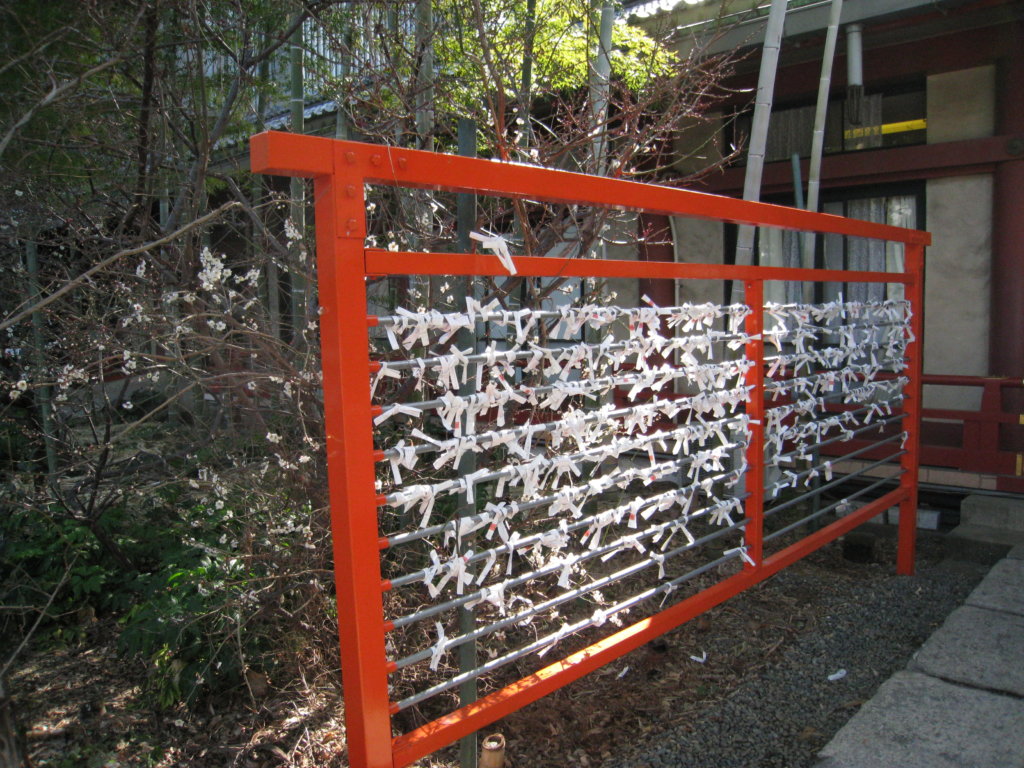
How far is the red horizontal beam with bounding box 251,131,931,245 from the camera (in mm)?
1405

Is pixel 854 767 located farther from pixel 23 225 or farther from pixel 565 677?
pixel 23 225

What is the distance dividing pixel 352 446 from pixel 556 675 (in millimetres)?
971

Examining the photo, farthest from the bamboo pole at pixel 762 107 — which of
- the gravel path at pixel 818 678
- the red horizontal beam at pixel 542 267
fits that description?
the gravel path at pixel 818 678

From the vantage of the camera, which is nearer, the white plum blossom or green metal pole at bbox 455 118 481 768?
green metal pole at bbox 455 118 481 768

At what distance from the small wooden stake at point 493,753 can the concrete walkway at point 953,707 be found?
38.8 inches

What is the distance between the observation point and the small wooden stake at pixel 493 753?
2.52 metres

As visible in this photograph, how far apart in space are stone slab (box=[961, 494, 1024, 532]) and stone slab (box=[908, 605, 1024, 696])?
5.68 feet

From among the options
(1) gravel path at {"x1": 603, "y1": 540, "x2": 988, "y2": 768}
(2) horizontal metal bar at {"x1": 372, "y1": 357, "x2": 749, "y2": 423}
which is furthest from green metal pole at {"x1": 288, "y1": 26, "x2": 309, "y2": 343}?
(1) gravel path at {"x1": 603, "y1": 540, "x2": 988, "y2": 768}

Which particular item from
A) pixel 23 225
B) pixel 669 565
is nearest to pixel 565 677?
pixel 669 565

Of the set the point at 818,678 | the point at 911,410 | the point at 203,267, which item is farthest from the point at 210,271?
the point at 911,410

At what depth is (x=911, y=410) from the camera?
407 cm

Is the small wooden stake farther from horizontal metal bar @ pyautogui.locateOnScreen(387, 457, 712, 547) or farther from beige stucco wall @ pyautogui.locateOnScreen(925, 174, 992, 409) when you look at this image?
beige stucco wall @ pyautogui.locateOnScreen(925, 174, 992, 409)

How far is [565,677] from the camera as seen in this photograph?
2.11 m

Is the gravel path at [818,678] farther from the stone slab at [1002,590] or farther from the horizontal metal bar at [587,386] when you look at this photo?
the horizontal metal bar at [587,386]
